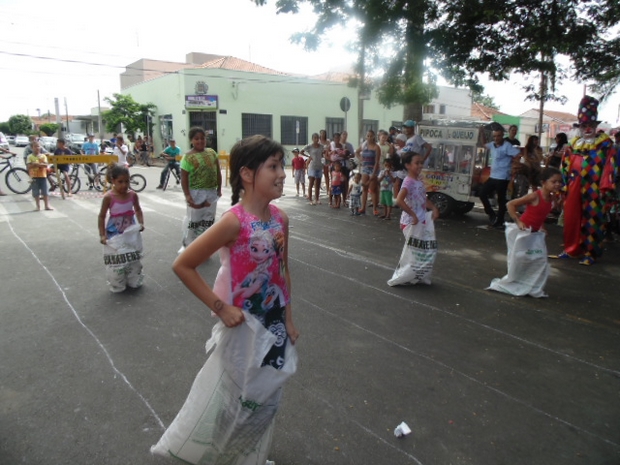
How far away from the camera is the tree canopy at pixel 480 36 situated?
9.37 meters

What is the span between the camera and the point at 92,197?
45.0 ft

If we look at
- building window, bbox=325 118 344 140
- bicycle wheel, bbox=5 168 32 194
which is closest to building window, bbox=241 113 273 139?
building window, bbox=325 118 344 140

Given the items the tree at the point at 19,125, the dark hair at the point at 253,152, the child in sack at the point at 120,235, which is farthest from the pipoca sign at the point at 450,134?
the tree at the point at 19,125

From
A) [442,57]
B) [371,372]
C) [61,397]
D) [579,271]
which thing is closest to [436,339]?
[371,372]

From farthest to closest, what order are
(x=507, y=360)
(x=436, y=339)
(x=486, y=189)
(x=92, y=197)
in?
(x=92, y=197) < (x=486, y=189) < (x=436, y=339) < (x=507, y=360)

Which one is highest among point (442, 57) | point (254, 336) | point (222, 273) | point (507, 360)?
point (442, 57)

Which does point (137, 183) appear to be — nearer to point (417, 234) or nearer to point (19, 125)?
point (417, 234)

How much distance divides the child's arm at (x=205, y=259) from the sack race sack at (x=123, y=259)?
3.64 meters

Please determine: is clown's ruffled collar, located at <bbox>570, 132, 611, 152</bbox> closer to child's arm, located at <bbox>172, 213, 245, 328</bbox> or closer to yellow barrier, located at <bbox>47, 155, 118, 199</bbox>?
child's arm, located at <bbox>172, 213, 245, 328</bbox>

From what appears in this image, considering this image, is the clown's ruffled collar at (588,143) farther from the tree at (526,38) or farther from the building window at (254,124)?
the building window at (254,124)

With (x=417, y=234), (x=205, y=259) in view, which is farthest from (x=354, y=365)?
(x=417, y=234)

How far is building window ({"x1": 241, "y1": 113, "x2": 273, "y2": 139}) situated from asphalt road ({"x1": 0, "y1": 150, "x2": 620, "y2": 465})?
2687 cm

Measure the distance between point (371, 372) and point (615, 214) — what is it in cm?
740

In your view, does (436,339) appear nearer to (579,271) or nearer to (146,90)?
(579,271)
